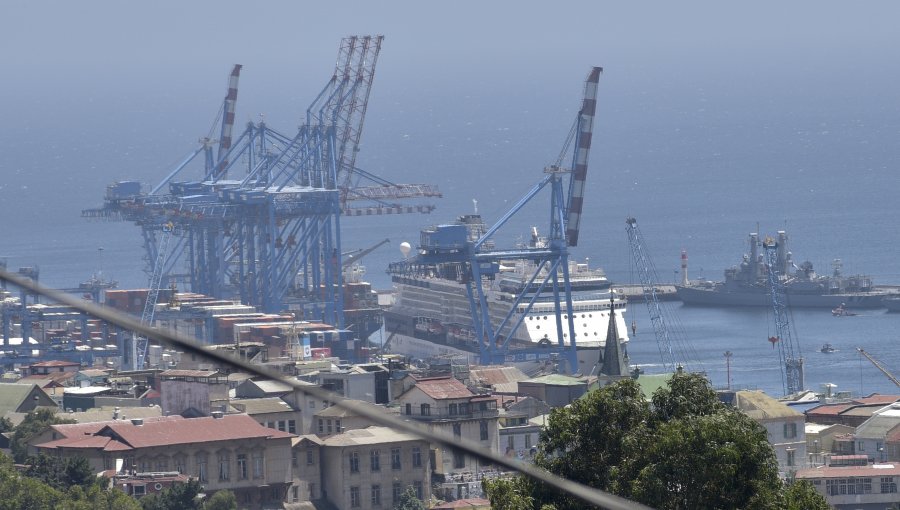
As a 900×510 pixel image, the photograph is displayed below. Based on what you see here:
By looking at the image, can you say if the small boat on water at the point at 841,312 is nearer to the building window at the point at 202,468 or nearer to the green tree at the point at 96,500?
the building window at the point at 202,468

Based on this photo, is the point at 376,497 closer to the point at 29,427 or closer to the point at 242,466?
the point at 242,466

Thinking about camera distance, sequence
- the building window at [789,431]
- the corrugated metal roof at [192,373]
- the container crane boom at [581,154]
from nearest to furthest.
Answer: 1. the building window at [789,431]
2. the corrugated metal roof at [192,373]
3. the container crane boom at [581,154]

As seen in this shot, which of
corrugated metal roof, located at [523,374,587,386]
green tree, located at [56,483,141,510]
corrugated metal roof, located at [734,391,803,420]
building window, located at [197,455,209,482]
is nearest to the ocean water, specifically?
corrugated metal roof, located at [523,374,587,386]

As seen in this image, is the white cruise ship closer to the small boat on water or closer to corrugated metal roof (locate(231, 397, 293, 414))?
the small boat on water

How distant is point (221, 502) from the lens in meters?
36.5

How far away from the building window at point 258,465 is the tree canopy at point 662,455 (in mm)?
18486

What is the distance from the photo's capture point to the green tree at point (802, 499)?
62.5 feet

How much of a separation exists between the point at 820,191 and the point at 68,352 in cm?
8956

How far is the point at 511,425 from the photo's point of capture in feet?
147

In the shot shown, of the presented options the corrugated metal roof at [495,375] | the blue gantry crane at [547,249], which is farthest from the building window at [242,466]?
the blue gantry crane at [547,249]

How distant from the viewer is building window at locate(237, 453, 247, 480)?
130ft

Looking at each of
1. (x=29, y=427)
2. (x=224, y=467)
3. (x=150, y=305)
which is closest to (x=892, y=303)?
(x=150, y=305)

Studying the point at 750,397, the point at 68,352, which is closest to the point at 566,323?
the point at 68,352

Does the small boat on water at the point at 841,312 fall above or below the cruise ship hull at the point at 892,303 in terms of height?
below
